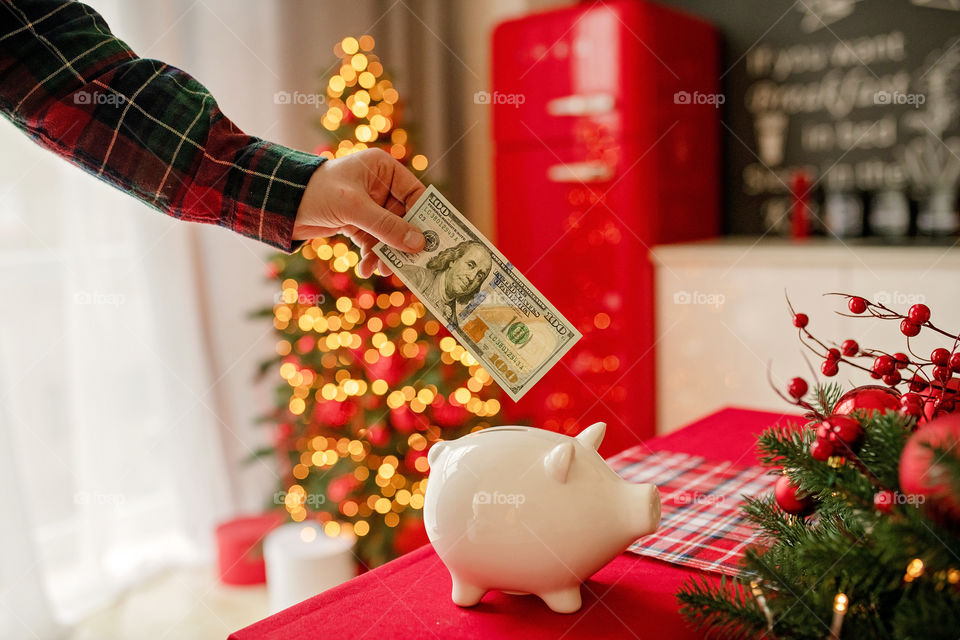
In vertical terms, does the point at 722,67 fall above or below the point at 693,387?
above

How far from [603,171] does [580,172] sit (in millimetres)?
106

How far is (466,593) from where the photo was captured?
0.83m

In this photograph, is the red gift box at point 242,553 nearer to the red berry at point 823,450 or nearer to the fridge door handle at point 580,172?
the fridge door handle at point 580,172

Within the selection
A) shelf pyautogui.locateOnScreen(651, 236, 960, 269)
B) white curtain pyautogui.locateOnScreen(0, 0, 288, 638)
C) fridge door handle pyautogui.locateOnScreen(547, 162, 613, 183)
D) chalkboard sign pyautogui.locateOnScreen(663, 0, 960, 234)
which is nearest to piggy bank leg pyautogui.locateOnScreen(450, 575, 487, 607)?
white curtain pyautogui.locateOnScreen(0, 0, 288, 638)

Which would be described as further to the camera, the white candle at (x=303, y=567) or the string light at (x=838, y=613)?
the white candle at (x=303, y=567)

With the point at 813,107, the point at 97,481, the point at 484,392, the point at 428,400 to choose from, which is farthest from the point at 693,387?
the point at 97,481

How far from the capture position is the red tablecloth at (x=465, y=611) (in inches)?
30.4

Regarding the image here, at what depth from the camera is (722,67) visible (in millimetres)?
3457

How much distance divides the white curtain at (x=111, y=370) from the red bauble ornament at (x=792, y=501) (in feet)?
7.44

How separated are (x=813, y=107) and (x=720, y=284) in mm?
959

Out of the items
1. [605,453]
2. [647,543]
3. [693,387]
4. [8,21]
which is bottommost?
[605,453]

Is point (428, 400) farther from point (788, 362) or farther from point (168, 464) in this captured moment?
point (788, 362)

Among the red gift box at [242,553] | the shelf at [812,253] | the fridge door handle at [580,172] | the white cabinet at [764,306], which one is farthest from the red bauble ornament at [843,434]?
the fridge door handle at [580,172]

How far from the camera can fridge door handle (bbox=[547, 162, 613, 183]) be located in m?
3.04
